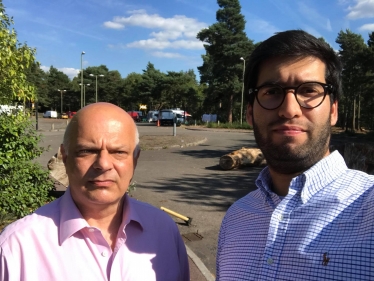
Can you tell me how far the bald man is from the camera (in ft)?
5.17

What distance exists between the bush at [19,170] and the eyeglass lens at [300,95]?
5189 mm

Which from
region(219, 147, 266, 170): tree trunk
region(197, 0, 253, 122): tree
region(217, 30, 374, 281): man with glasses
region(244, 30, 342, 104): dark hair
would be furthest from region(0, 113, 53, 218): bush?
region(197, 0, 253, 122): tree

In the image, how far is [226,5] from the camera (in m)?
45.0

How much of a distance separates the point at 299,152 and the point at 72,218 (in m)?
1.10

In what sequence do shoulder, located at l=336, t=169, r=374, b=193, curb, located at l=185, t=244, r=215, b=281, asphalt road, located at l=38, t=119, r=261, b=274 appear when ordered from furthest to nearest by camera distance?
asphalt road, located at l=38, t=119, r=261, b=274, curb, located at l=185, t=244, r=215, b=281, shoulder, located at l=336, t=169, r=374, b=193

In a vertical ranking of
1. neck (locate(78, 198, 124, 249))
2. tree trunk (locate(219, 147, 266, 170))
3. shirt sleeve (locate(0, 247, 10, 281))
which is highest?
neck (locate(78, 198, 124, 249))

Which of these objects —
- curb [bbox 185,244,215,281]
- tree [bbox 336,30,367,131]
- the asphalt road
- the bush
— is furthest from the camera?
tree [bbox 336,30,367,131]

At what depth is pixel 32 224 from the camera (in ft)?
5.39

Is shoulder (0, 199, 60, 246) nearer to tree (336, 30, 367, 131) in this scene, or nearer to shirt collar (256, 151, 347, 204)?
shirt collar (256, 151, 347, 204)

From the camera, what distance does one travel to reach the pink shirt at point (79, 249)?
1.55 metres

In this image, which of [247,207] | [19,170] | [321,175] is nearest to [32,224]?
[247,207]

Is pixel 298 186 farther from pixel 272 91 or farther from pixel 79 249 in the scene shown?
pixel 79 249

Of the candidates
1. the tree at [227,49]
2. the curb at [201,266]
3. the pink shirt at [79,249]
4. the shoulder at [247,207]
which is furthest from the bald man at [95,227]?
the tree at [227,49]

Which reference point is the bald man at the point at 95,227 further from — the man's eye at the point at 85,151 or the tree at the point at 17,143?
the tree at the point at 17,143
